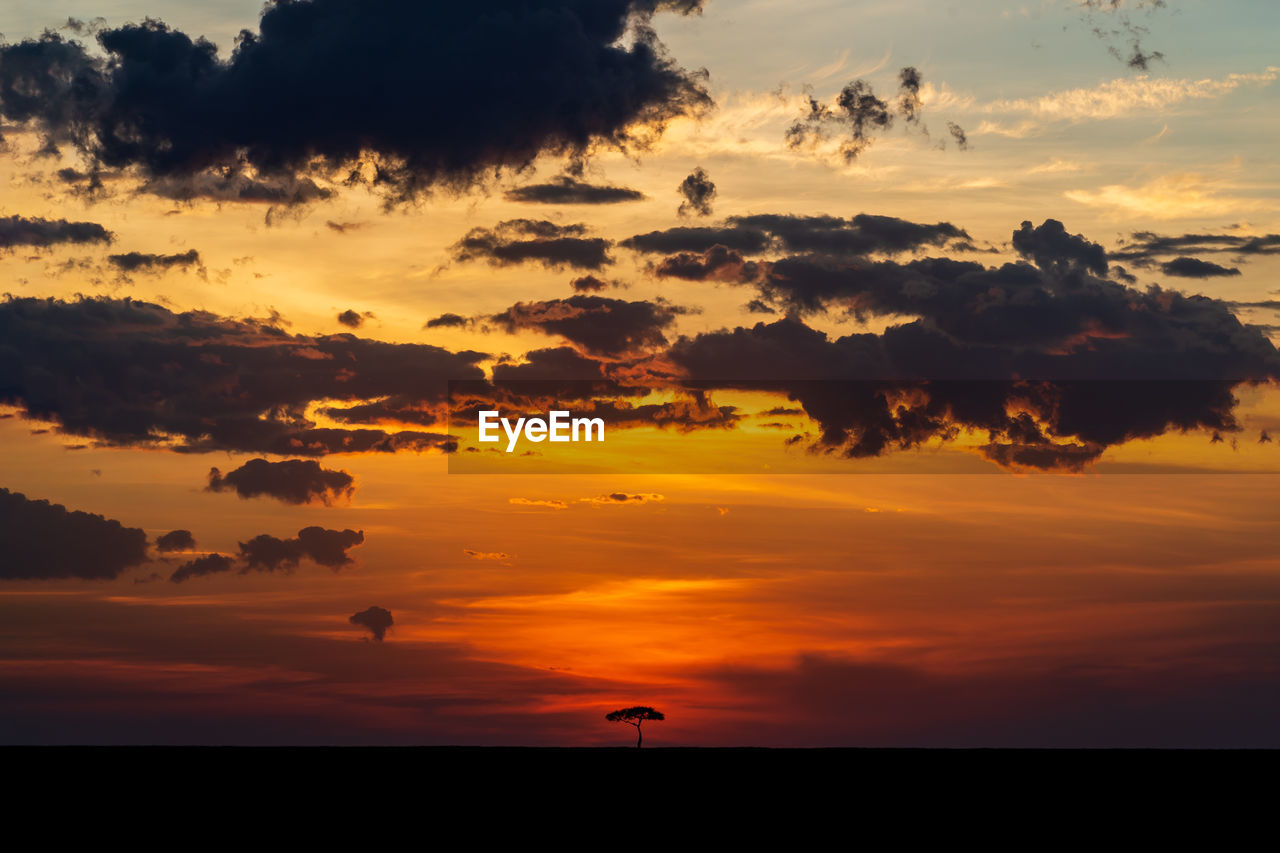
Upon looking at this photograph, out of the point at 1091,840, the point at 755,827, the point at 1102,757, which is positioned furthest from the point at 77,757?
the point at 1102,757

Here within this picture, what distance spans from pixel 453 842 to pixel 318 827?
30.1ft

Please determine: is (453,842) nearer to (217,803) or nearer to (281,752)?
(217,803)

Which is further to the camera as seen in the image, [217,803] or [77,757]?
[77,757]

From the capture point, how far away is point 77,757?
110062 mm

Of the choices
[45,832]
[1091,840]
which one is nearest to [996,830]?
[1091,840]

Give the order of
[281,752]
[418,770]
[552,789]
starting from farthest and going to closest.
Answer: [281,752]
[418,770]
[552,789]

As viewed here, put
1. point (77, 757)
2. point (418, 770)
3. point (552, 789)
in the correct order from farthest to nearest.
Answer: point (77, 757) < point (418, 770) < point (552, 789)

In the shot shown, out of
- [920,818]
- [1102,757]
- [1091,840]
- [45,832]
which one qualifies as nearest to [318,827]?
[45,832]

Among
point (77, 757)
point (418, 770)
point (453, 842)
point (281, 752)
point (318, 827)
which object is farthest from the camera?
point (281, 752)

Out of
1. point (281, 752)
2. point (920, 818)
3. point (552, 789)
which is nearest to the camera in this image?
point (920, 818)

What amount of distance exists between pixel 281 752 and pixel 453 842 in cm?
5645

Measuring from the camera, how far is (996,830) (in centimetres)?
7175

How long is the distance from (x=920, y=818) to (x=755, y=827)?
10374mm

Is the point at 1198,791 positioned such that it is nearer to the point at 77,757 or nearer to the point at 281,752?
the point at 281,752
